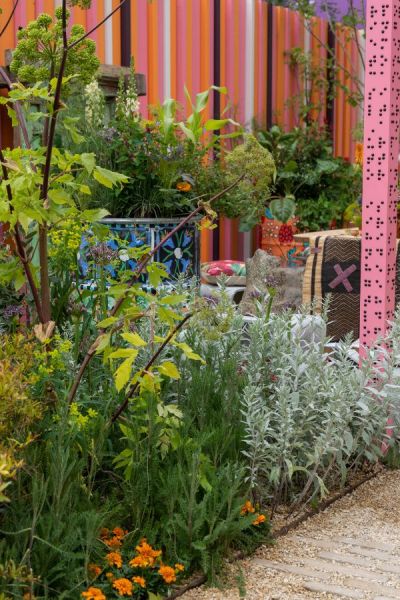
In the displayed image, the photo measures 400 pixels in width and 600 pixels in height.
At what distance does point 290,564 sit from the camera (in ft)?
8.49

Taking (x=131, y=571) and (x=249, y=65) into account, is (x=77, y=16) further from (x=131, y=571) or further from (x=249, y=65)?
(x=131, y=571)

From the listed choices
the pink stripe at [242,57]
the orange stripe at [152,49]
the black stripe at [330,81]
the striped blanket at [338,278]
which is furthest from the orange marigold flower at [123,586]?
the black stripe at [330,81]

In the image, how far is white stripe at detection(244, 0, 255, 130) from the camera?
27.1 feet

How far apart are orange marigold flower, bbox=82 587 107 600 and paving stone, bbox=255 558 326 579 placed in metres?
0.59

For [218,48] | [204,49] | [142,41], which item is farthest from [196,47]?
[142,41]

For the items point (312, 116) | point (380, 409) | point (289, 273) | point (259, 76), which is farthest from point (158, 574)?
point (312, 116)

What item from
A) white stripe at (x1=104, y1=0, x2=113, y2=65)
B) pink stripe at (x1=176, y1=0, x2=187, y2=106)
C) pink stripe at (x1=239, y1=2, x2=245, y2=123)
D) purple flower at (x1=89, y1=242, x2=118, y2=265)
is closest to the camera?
purple flower at (x1=89, y1=242, x2=118, y2=265)

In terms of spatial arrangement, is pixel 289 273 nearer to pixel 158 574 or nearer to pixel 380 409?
pixel 380 409

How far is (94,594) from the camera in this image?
2150 millimetres

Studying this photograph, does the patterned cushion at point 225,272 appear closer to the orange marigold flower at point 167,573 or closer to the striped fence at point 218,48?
the striped fence at point 218,48

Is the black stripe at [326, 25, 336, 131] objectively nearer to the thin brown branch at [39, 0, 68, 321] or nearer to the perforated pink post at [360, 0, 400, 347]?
the perforated pink post at [360, 0, 400, 347]

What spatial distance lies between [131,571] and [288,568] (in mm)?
485

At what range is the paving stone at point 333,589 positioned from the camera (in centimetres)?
239

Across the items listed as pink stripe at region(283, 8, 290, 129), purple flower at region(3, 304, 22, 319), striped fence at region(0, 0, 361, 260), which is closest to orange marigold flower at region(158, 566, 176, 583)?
purple flower at region(3, 304, 22, 319)
